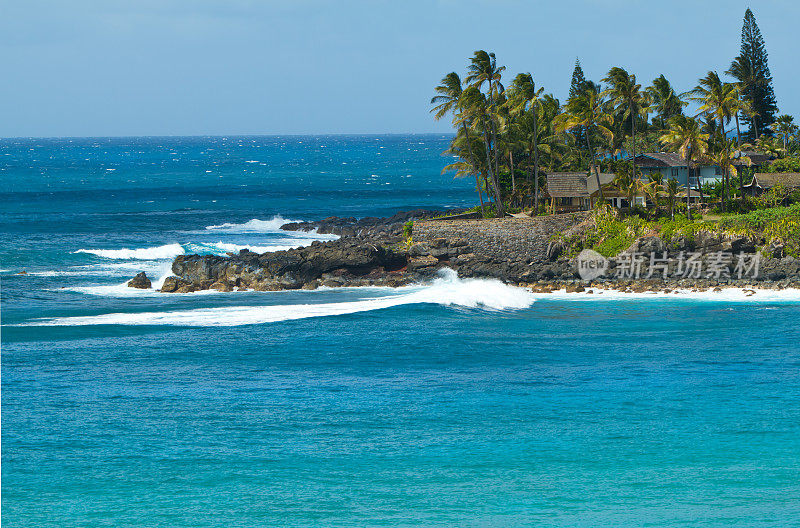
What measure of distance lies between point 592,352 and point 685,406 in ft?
22.3

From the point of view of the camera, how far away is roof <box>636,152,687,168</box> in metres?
A: 59.6

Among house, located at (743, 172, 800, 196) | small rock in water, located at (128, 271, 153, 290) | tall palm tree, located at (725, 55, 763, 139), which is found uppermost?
tall palm tree, located at (725, 55, 763, 139)

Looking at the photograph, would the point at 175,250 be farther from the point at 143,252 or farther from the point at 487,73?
the point at 487,73

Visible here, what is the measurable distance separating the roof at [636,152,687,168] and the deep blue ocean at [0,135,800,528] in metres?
19.9

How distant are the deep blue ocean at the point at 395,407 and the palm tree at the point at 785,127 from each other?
128 ft

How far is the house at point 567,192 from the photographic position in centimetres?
5594

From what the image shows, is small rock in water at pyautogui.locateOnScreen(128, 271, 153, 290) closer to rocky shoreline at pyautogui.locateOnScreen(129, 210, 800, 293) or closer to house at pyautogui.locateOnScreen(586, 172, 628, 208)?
rocky shoreline at pyautogui.locateOnScreen(129, 210, 800, 293)

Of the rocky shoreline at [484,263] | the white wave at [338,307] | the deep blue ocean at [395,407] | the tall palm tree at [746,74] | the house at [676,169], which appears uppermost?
the tall palm tree at [746,74]

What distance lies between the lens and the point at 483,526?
1861 cm

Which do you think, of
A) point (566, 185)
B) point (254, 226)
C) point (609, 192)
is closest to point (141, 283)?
point (566, 185)

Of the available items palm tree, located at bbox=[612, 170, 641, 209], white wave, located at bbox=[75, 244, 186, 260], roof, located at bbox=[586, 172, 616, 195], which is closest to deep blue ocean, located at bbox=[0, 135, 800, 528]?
white wave, located at bbox=[75, 244, 186, 260]

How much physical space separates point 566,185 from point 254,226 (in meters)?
34.6

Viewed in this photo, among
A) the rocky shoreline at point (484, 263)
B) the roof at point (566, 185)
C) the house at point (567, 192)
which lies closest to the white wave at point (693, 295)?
the rocky shoreline at point (484, 263)

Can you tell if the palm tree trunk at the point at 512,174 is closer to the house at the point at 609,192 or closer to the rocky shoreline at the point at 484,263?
the house at the point at 609,192
